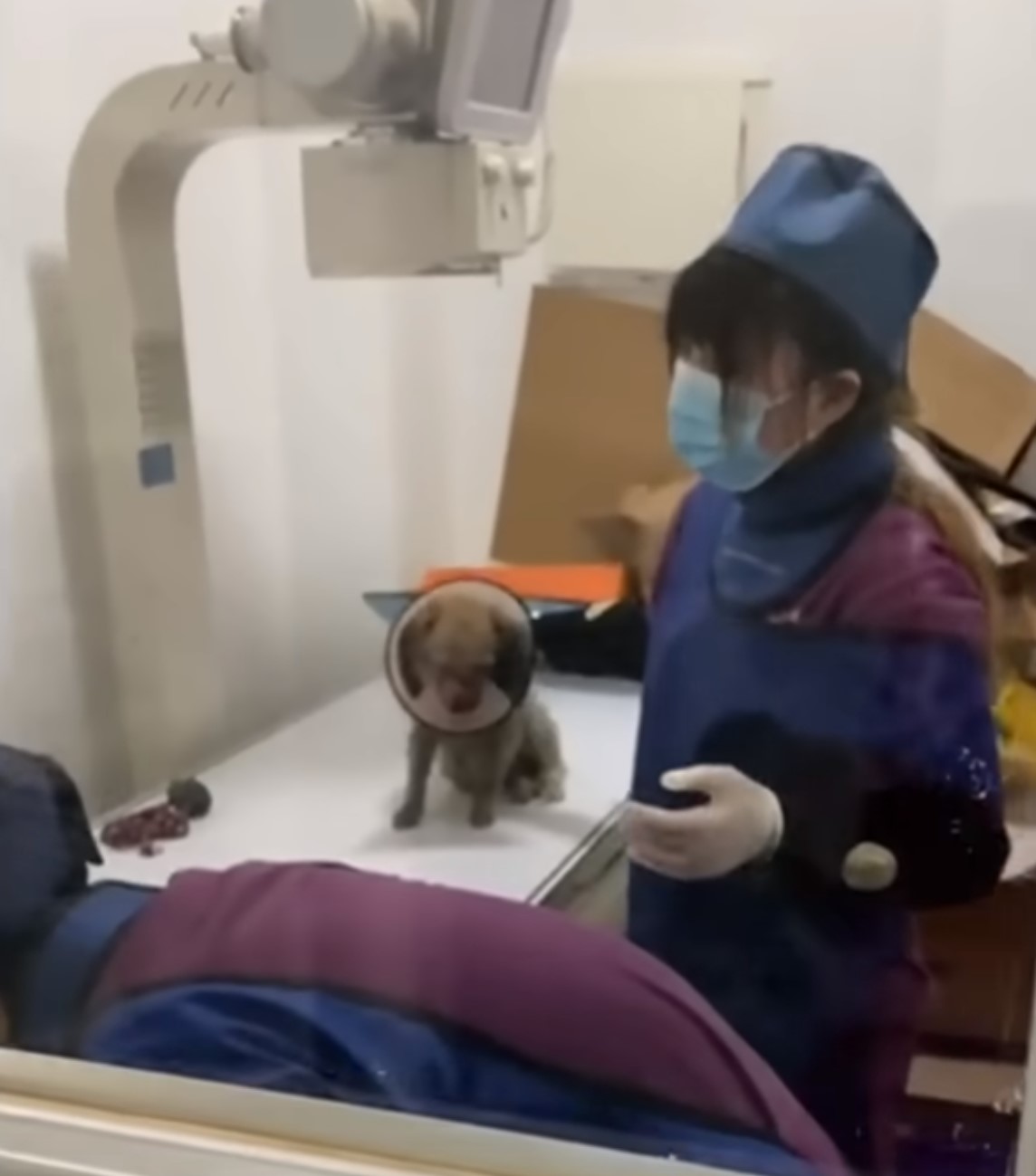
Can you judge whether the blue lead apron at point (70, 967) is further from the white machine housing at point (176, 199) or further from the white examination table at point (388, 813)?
the white machine housing at point (176, 199)

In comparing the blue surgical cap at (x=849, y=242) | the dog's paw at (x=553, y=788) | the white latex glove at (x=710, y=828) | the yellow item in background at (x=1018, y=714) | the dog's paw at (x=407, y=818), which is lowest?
the dog's paw at (x=407, y=818)

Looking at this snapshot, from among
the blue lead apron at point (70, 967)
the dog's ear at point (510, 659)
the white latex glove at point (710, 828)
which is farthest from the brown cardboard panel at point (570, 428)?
the blue lead apron at point (70, 967)

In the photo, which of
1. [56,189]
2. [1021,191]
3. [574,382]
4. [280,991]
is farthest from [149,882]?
[1021,191]

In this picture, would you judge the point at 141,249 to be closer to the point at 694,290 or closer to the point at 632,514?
the point at 632,514

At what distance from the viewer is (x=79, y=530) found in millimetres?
1197

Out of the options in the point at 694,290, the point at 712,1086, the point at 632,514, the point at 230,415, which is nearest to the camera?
the point at 712,1086

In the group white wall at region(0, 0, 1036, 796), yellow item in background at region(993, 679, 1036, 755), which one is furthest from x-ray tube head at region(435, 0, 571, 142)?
yellow item in background at region(993, 679, 1036, 755)

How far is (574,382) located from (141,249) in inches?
15.0

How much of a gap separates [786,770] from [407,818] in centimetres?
39

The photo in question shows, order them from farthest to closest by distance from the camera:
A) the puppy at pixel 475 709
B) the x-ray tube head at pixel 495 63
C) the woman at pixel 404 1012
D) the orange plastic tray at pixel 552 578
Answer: the orange plastic tray at pixel 552 578, the puppy at pixel 475 709, the x-ray tube head at pixel 495 63, the woman at pixel 404 1012

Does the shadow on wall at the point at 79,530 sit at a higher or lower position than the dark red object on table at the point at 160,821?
higher

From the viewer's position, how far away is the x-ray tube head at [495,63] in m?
0.98

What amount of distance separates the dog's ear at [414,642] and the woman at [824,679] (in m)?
0.36

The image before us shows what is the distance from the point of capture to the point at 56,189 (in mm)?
1151
